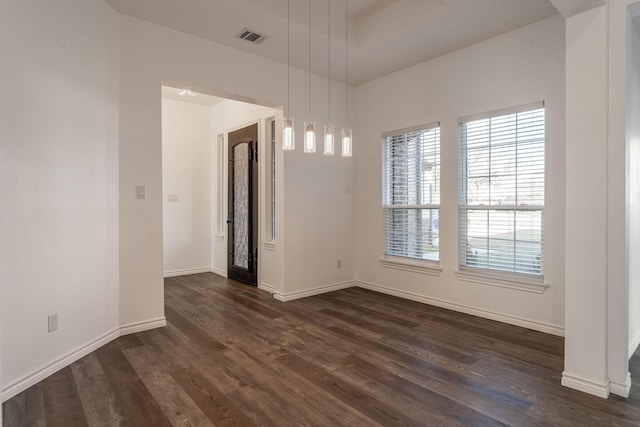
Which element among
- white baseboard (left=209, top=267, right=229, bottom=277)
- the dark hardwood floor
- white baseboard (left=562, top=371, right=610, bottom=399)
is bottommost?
the dark hardwood floor

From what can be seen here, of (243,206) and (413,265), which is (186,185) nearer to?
(243,206)

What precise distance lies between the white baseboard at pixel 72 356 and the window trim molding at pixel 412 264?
287cm

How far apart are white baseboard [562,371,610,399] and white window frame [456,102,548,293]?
120 centimetres

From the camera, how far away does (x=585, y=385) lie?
2398 mm

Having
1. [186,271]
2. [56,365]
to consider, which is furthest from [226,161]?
[56,365]

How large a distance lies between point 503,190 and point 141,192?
3.71m

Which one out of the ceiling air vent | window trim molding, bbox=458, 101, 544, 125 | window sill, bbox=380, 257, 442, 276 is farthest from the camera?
window sill, bbox=380, 257, 442, 276

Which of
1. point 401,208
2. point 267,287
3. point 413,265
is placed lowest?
point 267,287

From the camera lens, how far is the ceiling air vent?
3732 mm

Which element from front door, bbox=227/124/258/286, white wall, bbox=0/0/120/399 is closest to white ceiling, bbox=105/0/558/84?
white wall, bbox=0/0/120/399

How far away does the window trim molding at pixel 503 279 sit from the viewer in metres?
3.54

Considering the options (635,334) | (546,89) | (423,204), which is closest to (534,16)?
(546,89)

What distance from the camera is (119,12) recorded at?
337 cm

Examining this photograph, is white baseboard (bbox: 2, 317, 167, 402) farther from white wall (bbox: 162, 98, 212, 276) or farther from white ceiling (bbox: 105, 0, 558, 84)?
white ceiling (bbox: 105, 0, 558, 84)
